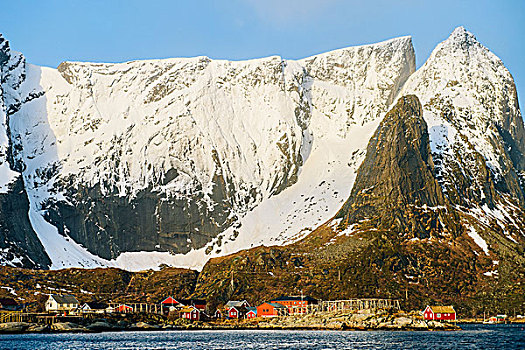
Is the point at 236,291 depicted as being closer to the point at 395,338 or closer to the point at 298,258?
the point at 298,258

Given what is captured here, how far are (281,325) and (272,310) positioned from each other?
1657 centimetres

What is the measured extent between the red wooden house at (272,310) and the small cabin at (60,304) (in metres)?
39.2

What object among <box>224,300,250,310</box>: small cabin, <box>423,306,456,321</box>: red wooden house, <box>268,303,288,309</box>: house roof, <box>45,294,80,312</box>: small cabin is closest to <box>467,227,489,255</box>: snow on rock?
<box>423,306,456,321</box>: red wooden house

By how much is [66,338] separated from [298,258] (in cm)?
9137

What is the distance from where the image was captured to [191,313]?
162 meters

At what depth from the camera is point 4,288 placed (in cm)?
18712

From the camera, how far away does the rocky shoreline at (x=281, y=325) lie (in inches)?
5153

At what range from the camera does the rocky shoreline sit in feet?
429

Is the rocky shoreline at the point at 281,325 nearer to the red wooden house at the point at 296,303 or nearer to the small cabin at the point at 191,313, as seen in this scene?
the small cabin at the point at 191,313

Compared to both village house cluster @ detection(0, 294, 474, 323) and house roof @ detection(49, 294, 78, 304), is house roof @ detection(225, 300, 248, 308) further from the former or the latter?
house roof @ detection(49, 294, 78, 304)

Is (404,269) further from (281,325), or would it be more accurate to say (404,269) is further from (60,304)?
(60,304)

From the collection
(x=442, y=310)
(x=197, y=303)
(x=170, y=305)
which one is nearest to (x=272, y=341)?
(x=442, y=310)

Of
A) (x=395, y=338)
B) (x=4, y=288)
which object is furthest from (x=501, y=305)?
(x=4, y=288)

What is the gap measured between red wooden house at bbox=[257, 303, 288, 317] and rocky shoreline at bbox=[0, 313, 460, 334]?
861cm
